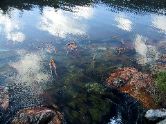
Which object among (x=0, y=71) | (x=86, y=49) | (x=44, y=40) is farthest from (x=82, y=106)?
(x=44, y=40)

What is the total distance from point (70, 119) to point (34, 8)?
52.4m

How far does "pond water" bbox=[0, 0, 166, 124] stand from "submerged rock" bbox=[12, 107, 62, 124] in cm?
114

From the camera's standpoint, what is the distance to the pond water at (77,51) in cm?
3609

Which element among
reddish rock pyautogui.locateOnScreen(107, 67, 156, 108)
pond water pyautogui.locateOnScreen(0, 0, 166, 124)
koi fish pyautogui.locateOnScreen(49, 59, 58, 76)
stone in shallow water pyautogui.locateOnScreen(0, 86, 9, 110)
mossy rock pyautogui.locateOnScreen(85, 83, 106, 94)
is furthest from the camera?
koi fish pyautogui.locateOnScreen(49, 59, 58, 76)

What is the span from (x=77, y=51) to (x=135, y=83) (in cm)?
1495

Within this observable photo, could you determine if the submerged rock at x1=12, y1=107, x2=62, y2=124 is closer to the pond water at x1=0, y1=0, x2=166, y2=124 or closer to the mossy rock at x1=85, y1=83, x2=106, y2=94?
the pond water at x1=0, y1=0, x2=166, y2=124

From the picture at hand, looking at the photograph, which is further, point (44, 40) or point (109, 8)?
point (109, 8)

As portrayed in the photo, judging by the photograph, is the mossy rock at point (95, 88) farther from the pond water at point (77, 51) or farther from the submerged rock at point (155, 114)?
the submerged rock at point (155, 114)

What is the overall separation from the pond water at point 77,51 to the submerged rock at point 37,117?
45.1 inches

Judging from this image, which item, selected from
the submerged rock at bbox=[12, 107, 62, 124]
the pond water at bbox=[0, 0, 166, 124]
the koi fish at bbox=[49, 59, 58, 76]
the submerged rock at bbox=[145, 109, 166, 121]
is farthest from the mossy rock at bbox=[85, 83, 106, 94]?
the submerged rock at bbox=[12, 107, 62, 124]

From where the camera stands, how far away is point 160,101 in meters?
37.6

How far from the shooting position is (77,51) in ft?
173

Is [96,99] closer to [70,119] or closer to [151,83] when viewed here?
[70,119]

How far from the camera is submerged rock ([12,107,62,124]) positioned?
31.3 meters
